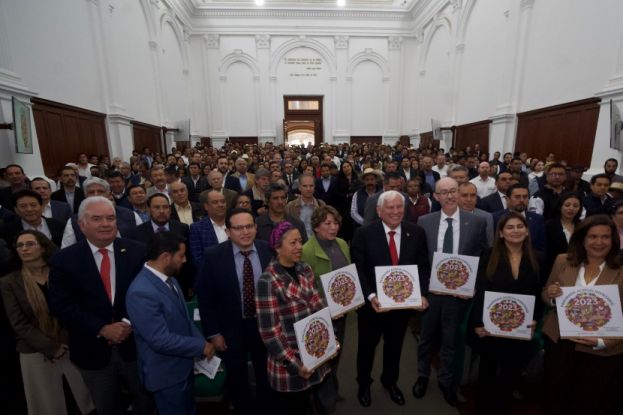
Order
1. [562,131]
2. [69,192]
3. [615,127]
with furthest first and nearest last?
1. [562,131]
2. [615,127]
3. [69,192]

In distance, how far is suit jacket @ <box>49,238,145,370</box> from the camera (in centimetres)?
212

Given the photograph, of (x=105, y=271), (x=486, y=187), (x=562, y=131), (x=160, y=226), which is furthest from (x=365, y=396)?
(x=562, y=131)

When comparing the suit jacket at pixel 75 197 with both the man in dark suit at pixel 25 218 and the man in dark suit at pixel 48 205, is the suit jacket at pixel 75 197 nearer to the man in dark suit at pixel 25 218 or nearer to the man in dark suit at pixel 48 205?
the man in dark suit at pixel 48 205

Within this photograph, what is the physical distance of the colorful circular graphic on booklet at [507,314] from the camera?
7.61 ft

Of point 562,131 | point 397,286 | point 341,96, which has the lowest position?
point 397,286

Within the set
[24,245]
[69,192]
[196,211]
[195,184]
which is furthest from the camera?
[195,184]

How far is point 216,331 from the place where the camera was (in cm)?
236

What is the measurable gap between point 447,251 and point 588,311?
3.32 ft

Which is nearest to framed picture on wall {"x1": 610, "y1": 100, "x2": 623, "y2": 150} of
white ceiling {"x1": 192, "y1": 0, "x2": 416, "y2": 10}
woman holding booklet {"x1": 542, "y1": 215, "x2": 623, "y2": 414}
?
woman holding booklet {"x1": 542, "y1": 215, "x2": 623, "y2": 414}

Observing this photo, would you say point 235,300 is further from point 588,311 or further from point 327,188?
point 327,188

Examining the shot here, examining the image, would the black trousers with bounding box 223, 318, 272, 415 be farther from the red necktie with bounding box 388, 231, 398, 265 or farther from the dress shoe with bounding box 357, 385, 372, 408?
the red necktie with bounding box 388, 231, 398, 265

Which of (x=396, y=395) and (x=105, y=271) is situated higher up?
(x=105, y=271)

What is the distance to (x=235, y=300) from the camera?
235cm

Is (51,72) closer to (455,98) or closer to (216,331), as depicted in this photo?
(216,331)
